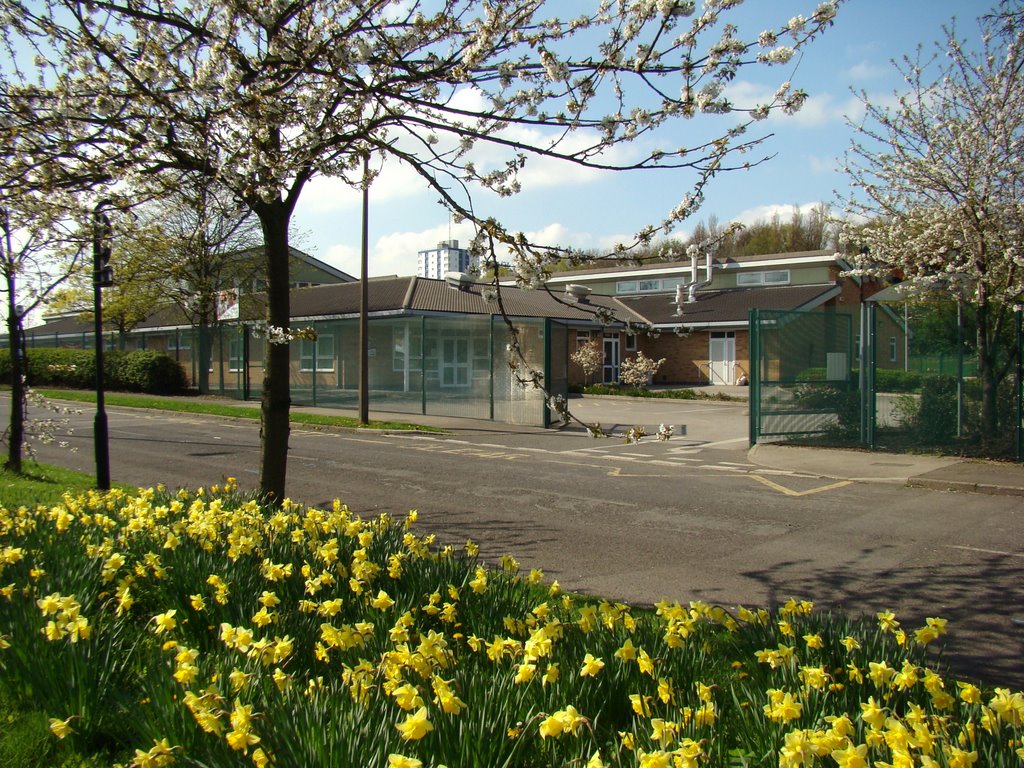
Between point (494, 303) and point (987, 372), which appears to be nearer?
point (987, 372)

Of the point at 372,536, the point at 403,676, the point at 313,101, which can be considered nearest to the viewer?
the point at 403,676

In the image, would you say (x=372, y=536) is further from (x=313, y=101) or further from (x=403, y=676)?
(x=313, y=101)

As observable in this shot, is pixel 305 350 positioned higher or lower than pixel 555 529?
higher

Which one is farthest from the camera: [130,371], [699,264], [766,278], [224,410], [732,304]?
[766,278]

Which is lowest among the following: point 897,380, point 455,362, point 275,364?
point 897,380

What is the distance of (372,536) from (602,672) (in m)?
2.29

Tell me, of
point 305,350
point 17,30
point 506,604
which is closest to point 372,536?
point 506,604

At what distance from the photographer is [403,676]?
3137mm

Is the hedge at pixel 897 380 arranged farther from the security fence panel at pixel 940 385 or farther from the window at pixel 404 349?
the window at pixel 404 349

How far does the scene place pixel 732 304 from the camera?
42.5 metres

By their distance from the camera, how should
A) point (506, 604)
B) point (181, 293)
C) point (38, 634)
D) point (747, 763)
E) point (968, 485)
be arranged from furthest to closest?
point (181, 293) → point (968, 485) → point (506, 604) → point (38, 634) → point (747, 763)

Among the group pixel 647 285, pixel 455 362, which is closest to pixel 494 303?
pixel 455 362

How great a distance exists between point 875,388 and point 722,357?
86.2 feet

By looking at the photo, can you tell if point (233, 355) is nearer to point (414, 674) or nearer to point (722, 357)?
point (722, 357)
